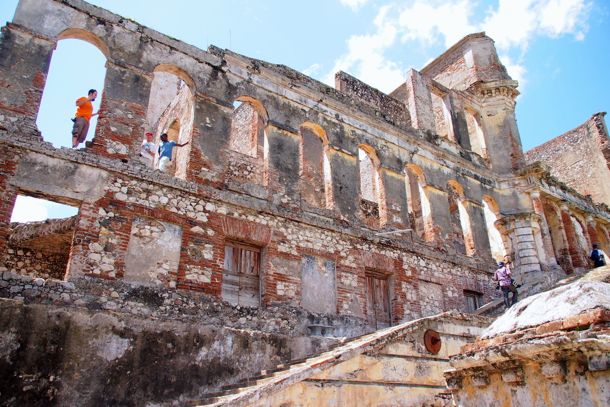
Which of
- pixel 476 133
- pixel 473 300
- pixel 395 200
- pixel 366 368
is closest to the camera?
pixel 366 368

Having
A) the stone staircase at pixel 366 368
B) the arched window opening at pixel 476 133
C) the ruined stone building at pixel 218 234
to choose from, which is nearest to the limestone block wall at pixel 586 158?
the arched window opening at pixel 476 133

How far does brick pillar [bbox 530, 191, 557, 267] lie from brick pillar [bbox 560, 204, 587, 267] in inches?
65.8

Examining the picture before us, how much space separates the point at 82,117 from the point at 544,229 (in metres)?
16.0

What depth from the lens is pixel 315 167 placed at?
13352 mm

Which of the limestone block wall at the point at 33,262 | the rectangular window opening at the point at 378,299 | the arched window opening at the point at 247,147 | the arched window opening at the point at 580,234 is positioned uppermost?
the arched window opening at the point at 247,147

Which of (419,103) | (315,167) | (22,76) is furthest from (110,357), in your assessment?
(419,103)

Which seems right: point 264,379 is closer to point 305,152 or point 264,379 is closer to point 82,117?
point 82,117

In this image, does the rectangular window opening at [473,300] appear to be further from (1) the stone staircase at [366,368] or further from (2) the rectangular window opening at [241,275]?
(2) the rectangular window opening at [241,275]

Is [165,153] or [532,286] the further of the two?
[532,286]

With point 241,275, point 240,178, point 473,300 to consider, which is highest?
point 240,178

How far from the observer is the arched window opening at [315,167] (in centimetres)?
1297

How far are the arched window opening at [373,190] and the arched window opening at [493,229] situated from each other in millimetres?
4156

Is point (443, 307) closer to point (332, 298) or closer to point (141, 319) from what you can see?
point (332, 298)

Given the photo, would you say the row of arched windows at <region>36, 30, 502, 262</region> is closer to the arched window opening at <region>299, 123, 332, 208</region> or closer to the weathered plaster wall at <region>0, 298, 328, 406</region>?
the arched window opening at <region>299, 123, 332, 208</region>
